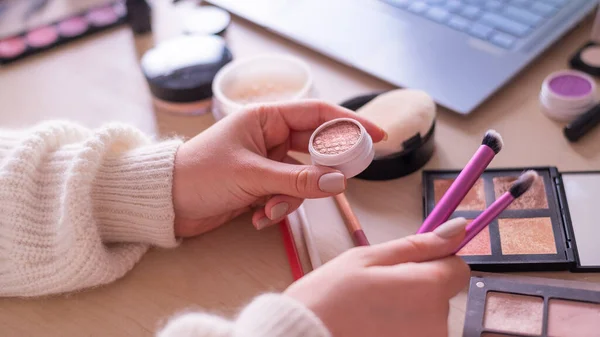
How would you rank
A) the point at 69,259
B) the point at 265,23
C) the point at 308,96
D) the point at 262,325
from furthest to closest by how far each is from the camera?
the point at 265,23, the point at 308,96, the point at 69,259, the point at 262,325

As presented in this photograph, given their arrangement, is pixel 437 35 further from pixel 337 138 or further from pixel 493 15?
pixel 337 138

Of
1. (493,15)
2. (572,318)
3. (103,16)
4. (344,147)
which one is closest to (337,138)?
(344,147)

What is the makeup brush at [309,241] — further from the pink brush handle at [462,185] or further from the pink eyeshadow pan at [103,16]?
the pink eyeshadow pan at [103,16]

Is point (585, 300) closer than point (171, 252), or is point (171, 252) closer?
point (585, 300)

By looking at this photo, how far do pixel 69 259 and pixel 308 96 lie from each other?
0.34 m

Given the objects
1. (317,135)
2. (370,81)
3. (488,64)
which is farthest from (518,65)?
(317,135)

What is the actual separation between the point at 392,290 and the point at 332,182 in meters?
0.11

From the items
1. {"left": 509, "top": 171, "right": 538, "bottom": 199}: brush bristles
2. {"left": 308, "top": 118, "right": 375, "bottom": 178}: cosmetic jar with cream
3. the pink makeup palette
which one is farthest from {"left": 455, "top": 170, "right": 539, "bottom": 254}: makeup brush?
the pink makeup palette

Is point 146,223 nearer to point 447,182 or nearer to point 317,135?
point 317,135

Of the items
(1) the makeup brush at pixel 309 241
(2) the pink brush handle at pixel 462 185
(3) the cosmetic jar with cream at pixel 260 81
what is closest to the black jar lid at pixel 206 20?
(3) the cosmetic jar with cream at pixel 260 81

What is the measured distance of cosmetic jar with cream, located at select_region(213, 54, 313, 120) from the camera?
0.77m

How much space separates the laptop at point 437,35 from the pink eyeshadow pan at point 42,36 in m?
0.29

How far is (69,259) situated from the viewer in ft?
1.87

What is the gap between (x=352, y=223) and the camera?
0.60m
